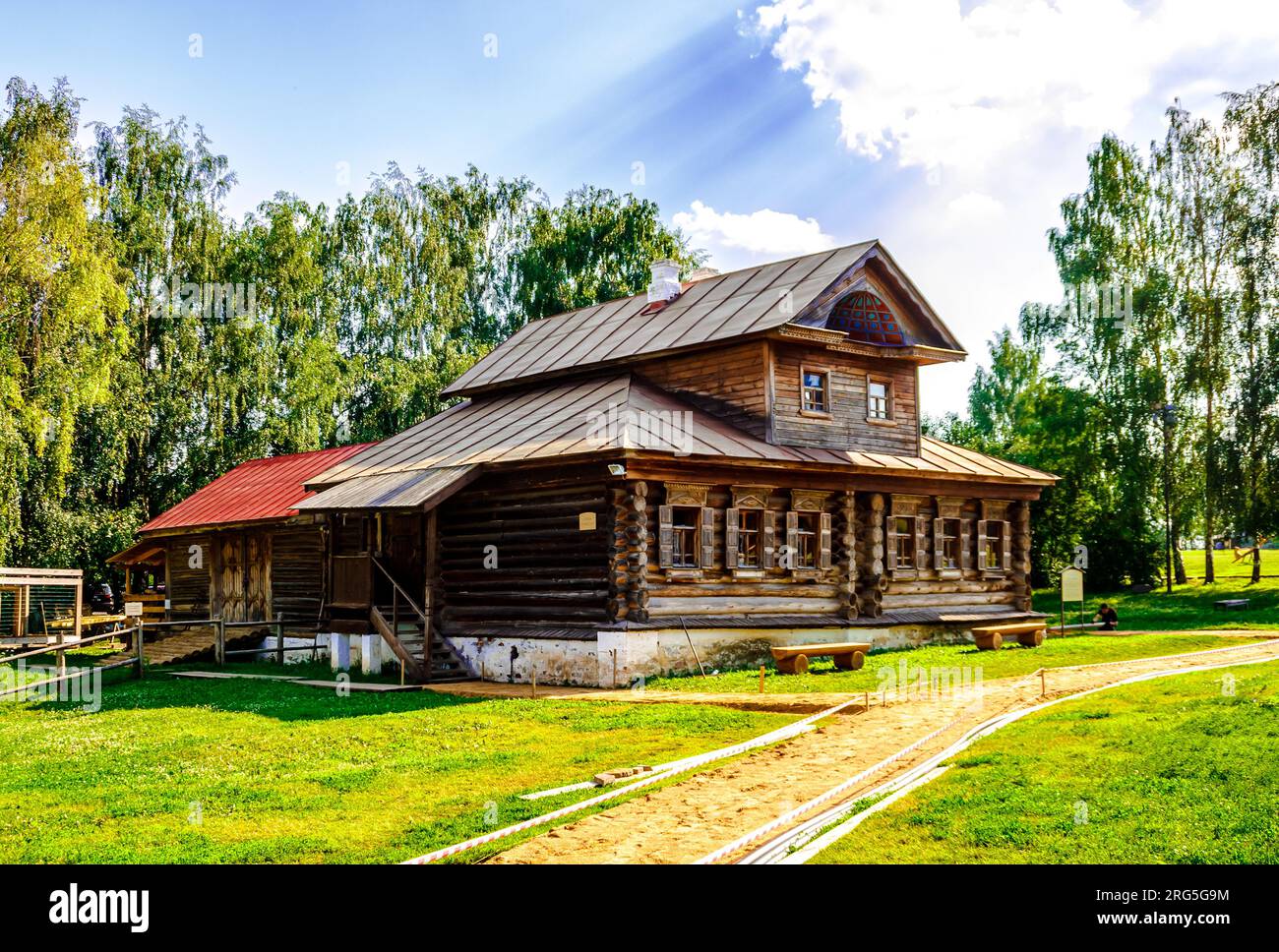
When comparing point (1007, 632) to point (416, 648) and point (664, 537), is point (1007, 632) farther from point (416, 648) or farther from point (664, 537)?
point (416, 648)

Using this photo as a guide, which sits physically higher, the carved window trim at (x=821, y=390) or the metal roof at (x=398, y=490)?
the carved window trim at (x=821, y=390)

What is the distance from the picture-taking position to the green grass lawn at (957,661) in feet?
63.6

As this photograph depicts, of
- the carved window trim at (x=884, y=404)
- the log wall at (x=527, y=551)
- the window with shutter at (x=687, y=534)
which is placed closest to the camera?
the log wall at (x=527, y=551)

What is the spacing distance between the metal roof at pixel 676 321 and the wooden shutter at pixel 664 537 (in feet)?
16.6

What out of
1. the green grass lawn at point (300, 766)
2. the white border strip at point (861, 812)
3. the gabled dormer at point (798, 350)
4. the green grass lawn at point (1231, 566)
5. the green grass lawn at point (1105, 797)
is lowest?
the green grass lawn at point (300, 766)

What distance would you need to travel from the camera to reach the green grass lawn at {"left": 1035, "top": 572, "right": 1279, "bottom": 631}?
3058 centimetres

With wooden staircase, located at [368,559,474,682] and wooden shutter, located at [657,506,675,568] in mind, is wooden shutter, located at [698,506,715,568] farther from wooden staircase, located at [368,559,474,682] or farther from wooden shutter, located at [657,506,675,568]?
wooden staircase, located at [368,559,474,682]

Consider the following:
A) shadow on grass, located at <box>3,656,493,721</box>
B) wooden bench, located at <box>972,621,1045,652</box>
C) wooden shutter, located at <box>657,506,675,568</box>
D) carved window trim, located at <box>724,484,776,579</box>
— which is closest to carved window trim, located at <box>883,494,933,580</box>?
wooden bench, located at <box>972,621,1045,652</box>

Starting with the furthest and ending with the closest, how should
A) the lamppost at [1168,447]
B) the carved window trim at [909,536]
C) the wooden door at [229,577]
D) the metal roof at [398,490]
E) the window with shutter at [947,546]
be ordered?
1. the lamppost at [1168,447]
2. the wooden door at [229,577]
3. the window with shutter at [947,546]
4. the carved window trim at [909,536]
5. the metal roof at [398,490]

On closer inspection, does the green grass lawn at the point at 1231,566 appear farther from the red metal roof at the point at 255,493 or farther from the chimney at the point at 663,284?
the red metal roof at the point at 255,493

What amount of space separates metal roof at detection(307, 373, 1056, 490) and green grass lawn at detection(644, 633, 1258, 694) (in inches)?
159

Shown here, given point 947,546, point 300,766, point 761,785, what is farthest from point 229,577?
point 761,785

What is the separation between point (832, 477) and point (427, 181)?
30.3 m

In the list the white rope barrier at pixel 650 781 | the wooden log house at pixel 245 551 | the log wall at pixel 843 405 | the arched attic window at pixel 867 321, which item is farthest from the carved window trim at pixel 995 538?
the wooden log house at pixel 245 551
